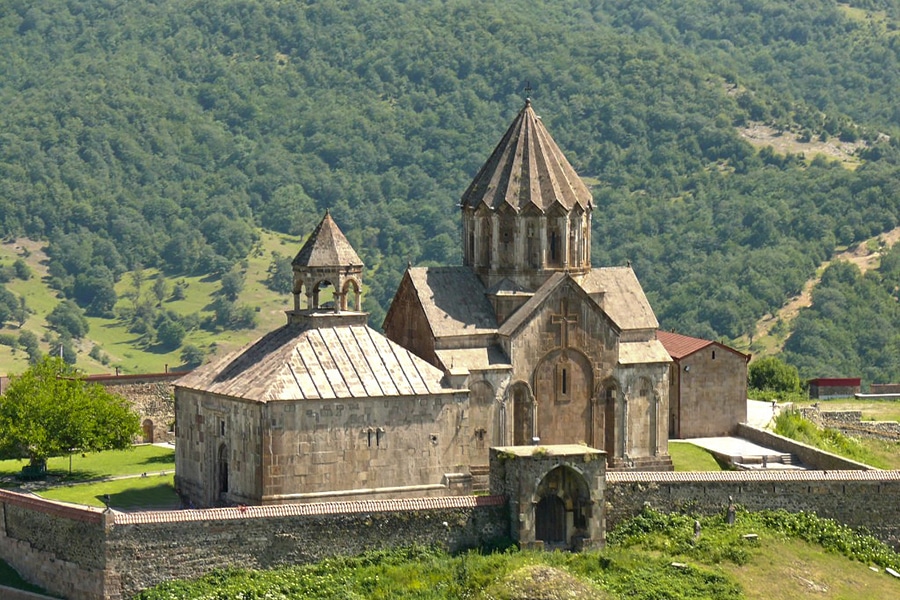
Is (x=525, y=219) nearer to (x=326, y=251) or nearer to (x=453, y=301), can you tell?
(x=453, y=301)

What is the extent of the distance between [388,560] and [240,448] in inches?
257

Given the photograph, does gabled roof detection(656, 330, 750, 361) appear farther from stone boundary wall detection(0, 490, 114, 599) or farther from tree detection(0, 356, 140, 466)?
stone boundary wall detection(0, 490, 114, 599)

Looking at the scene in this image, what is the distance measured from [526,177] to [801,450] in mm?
13171

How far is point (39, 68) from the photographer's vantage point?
190250mm

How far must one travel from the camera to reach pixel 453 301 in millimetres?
69188

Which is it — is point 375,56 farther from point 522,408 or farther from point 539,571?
point 539,571

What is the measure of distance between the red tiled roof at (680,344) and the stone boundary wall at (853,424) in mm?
7321

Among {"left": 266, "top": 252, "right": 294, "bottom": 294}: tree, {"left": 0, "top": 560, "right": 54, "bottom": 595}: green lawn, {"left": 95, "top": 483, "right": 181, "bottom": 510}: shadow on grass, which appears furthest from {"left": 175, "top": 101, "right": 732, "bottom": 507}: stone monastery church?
{"left": 266, "top": 252, "right": 294, "bottom": 294}: tree

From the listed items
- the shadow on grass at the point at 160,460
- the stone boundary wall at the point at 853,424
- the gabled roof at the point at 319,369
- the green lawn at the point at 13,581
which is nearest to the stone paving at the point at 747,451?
the stone boundary wall at the point at 853,424

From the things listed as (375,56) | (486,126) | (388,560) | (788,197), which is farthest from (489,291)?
(375,56)

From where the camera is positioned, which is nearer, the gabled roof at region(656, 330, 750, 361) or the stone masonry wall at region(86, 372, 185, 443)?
the gabled roof at region(656, 330, 750, 361)

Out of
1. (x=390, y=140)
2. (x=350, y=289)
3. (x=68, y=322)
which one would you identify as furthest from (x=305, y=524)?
(x=390, y=140)

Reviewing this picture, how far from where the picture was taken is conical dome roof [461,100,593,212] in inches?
2744

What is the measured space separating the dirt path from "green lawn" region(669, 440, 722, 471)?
5000 cm
